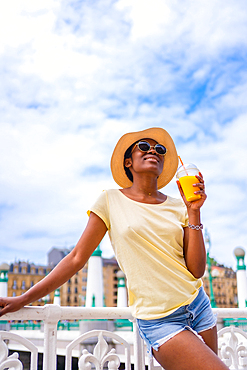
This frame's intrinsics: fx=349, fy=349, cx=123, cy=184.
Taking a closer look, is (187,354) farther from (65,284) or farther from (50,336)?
(65,284)

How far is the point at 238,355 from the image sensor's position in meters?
2.94

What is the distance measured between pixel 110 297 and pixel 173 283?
69819mm

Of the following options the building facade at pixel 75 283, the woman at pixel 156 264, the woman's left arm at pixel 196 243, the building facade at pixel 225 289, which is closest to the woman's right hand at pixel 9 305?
the woman at pixel 156 264

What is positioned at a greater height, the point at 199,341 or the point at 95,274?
the point at 95,274

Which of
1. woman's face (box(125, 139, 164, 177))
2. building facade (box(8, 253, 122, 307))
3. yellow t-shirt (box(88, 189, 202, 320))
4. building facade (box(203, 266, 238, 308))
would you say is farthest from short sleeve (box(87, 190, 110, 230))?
building facade (box(8, 253, 122, 307))

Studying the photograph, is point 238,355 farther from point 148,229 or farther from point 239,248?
point 239,248

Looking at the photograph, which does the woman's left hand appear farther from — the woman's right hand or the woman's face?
the woman's right hand

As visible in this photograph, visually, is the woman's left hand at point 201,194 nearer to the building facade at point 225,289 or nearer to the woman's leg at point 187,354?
the woman's leg at point 187,354

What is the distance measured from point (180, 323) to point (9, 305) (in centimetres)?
87

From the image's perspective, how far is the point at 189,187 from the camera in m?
1.78

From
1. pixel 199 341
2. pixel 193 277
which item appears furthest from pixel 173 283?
pixel 199 341

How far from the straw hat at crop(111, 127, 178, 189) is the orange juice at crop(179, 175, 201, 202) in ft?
1.65

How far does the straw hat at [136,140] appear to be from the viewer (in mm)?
2211

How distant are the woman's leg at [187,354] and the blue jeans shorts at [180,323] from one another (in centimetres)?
3
